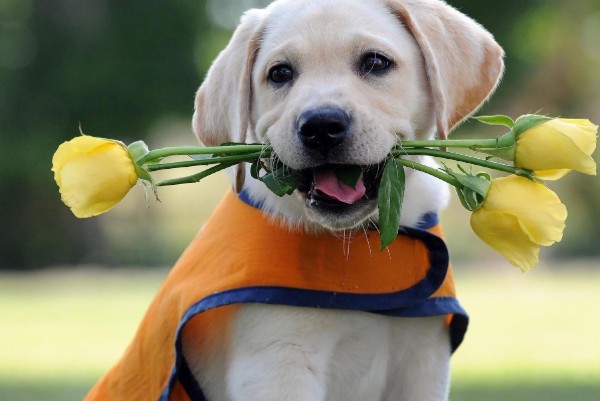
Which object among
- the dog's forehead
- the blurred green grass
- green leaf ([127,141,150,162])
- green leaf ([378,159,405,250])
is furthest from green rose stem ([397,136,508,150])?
the blurred green grass

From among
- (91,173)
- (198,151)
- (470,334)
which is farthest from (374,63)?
(470,334)

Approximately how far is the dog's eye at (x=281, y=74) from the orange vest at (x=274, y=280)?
1.49ft

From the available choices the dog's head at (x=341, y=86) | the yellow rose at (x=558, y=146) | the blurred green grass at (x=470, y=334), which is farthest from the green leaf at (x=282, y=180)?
the blurred green grass at (x=470, y=334)

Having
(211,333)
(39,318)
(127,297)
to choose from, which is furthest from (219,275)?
(127,297)

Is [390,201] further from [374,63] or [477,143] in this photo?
[374,63]

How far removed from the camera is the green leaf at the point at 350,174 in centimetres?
371

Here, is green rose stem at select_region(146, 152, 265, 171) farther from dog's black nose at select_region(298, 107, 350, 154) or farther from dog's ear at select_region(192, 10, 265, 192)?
dog's ear at select_region(192, 10, 265, 192)

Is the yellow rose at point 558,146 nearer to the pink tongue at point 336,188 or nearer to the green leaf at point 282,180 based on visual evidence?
the pink tongue at point 336,188

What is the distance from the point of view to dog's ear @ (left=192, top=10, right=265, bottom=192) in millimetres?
4141

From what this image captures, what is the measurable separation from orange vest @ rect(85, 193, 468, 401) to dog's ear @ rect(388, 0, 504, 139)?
0.48 metres

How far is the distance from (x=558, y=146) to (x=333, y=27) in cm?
104

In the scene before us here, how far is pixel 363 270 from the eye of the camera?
158 inches

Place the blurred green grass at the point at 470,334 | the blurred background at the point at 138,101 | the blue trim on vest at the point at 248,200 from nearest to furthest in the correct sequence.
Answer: the blue trim on vest at the point at 248,200 < the blurred green grass at the point at 470,334 < the blurred background at the point at 138,101

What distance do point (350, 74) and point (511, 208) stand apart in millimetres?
824
